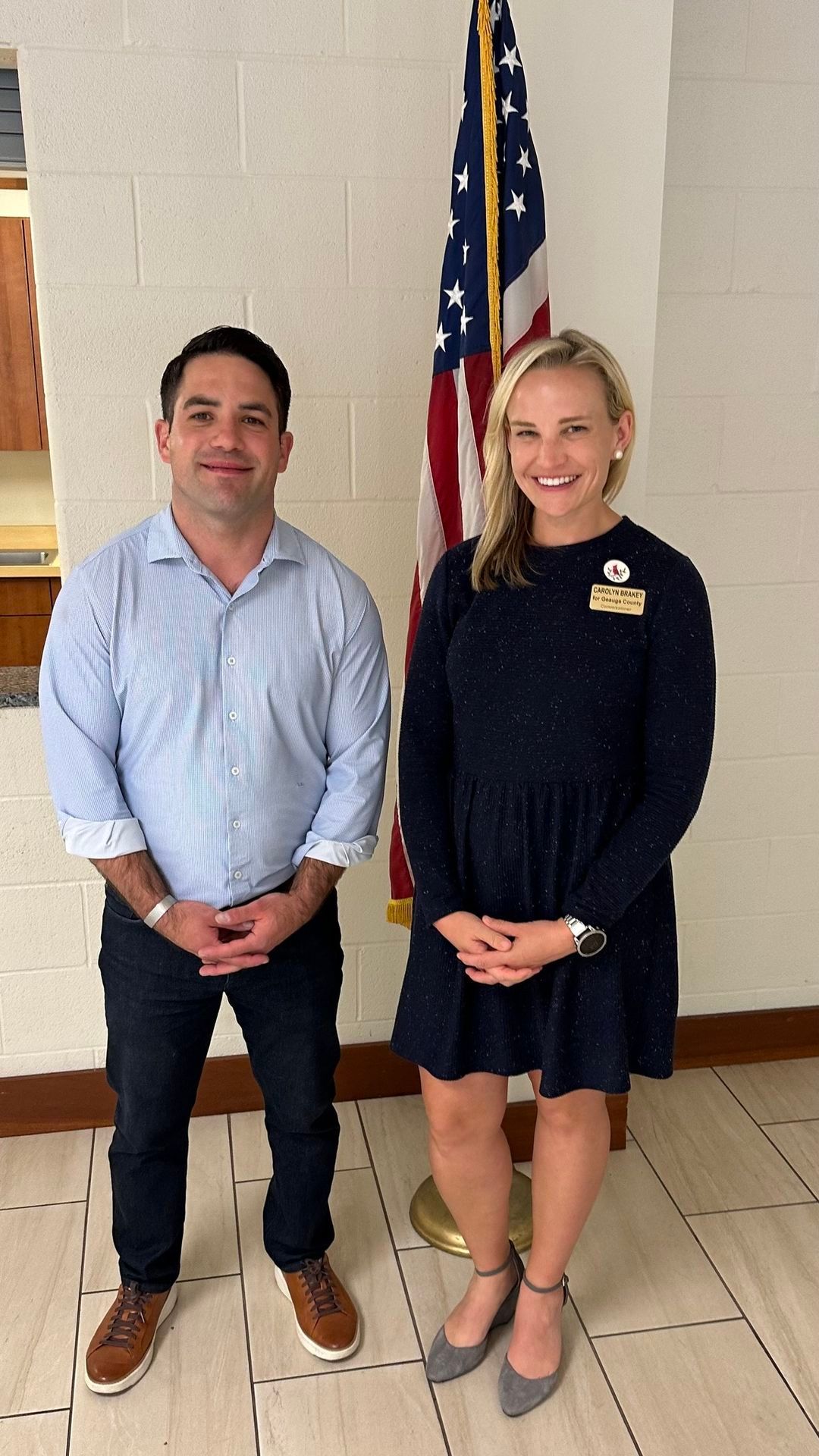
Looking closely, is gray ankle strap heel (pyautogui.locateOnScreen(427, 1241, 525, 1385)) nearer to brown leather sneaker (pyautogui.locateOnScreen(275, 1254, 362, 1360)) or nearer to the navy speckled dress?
brown leather sneaker (pyautogui.locateOnScreen(275, 1254, 362, 1360))

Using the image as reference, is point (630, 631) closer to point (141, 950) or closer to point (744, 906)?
point (141, 950)

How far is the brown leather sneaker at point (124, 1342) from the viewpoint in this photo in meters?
1.89

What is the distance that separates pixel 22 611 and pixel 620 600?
10.8ft

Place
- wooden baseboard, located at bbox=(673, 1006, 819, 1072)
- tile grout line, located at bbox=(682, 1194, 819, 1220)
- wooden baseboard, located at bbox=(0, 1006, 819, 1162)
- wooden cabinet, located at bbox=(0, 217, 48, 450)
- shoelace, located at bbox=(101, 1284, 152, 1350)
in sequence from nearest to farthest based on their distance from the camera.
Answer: shoelace, located at bbox=(101, 1284, 152, 1350) < tile grout line, located at bbox=(682, 1194, 819, 1220) < wooden baseboard, located at bbox=(0, 1006, 819, 1162) < wooden baseboard, located at bbox=(673, 1006, 819, 1072) < wooden cabinet, located at bbox=(0, 217, 48, 450)

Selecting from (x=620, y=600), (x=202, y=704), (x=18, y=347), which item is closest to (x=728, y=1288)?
(x=620, y=600)

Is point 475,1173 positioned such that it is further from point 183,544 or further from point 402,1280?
point 183,544

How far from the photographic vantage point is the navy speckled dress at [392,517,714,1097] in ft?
5.47

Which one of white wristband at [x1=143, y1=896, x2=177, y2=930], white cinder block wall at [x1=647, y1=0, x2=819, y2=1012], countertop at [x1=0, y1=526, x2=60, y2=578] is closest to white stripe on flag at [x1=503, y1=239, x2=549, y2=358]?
white cinder block wall at [x1=647, y1=0, x2=819, y2=1012]

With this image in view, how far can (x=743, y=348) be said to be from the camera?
8.39 ft

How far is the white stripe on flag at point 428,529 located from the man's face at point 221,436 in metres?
0.42

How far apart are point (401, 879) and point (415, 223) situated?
1.29 meters

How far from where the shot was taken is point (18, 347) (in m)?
4.65

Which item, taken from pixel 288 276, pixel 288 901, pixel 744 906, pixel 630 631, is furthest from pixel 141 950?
pixel 744 906

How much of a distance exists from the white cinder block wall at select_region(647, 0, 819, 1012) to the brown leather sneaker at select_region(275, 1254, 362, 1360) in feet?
4.15
